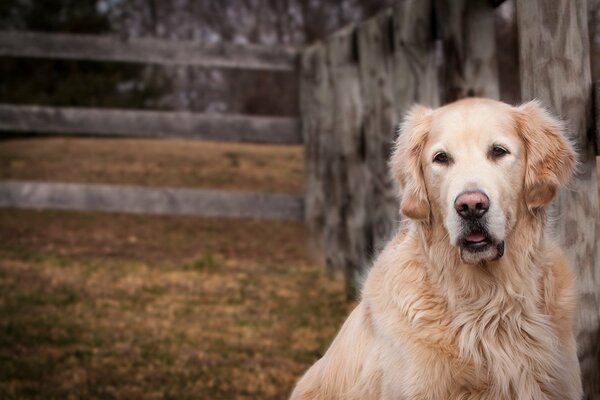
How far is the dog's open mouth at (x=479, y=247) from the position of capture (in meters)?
2.70

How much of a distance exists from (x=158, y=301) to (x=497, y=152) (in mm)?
4532

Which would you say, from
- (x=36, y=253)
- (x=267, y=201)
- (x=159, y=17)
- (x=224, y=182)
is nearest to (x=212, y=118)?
(x=267, y=201)

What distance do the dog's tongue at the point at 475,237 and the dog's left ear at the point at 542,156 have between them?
0.76 ft

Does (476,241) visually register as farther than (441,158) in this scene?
No

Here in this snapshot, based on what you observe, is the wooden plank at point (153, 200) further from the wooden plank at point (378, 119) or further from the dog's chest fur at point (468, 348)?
the dog's chest fur at point (468, 348)

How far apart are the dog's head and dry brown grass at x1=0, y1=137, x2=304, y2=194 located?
8904mm

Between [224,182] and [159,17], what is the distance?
928cm

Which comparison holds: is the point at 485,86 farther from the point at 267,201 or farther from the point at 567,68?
the point at 267,201

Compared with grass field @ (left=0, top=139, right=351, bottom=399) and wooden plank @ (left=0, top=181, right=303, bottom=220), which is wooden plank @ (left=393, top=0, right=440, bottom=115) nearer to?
grass field @ (left=0, top=139, right=351, bottom=399)

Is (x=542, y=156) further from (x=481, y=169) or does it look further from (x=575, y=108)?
(x=575, y=108)

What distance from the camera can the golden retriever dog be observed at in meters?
2.71

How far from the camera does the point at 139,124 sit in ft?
26.3

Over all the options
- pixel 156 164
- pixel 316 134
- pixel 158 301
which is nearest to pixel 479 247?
pixel 158 301

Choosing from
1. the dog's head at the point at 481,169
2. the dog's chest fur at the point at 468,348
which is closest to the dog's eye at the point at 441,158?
the dog's head at the point at 481,169
